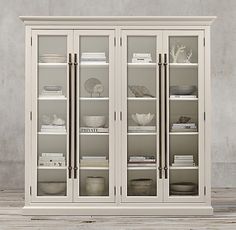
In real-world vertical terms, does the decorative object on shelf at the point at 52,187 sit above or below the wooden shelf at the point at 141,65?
below

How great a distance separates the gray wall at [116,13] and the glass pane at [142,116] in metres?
1.93

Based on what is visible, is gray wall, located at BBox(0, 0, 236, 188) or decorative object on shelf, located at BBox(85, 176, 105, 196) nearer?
decorative object on shelf, located at BBox(85, 176, 105, 196)

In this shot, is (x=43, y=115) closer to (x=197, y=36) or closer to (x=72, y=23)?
(x=72, y=23)

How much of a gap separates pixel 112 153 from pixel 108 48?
3.32ft

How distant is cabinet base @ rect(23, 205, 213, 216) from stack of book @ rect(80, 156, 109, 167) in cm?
40

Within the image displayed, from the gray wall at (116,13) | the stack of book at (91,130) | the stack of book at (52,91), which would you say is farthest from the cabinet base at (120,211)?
the gray wall at (116,13)

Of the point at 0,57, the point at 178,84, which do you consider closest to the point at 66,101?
the point at 178,84

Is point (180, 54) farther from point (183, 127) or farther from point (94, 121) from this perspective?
point (94, 121)

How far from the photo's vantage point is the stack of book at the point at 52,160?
17.3ft

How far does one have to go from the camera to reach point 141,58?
531cm

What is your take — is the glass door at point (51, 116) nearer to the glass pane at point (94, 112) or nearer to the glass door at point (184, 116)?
the glass pane at point (94, 112)

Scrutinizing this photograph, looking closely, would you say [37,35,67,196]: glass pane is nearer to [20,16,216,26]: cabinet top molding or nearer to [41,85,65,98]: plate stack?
[41,85,65,98]: plate stack

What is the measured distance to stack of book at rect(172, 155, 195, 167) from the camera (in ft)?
17.4

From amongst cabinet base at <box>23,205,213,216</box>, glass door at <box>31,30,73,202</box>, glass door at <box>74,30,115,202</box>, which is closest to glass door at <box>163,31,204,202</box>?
cabinet base at <box>23,205,213,216</box>
